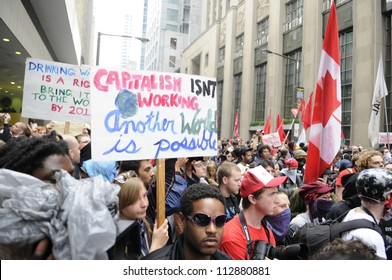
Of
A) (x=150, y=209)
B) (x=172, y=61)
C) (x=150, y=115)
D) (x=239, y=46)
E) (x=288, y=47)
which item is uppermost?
(x=172, y=61)

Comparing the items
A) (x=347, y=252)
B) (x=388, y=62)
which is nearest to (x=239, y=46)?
(x=388, y=62)

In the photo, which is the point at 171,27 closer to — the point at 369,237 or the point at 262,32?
the point at 262,32

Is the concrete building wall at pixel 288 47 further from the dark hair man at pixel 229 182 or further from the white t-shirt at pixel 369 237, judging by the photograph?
the white t-shirt at pixel 369 237

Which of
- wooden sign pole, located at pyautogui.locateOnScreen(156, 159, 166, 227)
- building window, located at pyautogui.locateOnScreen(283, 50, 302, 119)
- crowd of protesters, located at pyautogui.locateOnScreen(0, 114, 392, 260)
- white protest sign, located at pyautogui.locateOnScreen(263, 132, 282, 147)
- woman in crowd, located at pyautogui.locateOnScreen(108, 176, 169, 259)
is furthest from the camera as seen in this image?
building window, located at pyautogui.locateOnScreen(283, 50, 302, 119)

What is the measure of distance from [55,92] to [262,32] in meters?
31.3

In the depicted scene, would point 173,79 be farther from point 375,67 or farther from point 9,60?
point 375,67

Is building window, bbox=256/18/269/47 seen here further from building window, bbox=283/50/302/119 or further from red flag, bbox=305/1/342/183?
red flag, bbox=305/1/342/183

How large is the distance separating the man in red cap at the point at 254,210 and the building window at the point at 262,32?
31.6m

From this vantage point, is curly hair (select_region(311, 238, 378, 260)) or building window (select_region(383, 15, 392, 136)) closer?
curly hair (select_region(311, 238, 378, 260))

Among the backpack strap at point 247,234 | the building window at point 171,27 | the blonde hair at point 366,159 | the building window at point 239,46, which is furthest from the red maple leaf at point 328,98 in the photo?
the building window at point 171,27

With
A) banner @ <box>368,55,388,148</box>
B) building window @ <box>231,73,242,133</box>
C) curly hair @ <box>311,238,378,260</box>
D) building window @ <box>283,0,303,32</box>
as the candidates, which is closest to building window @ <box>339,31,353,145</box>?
building window @ <box>283,0,303,32</box>

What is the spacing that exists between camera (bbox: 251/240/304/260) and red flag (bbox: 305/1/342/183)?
2.11m

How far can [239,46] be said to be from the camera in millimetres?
40031

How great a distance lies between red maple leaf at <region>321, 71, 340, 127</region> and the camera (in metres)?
4.76
